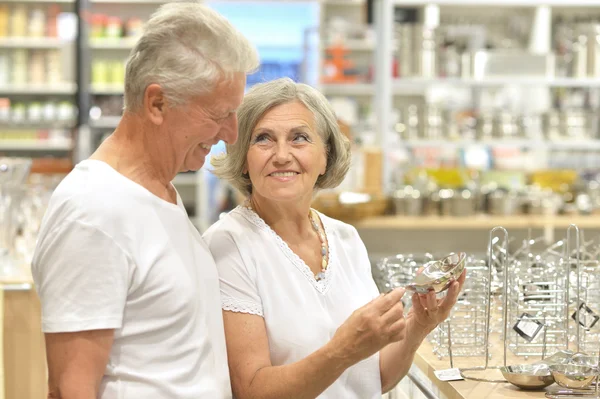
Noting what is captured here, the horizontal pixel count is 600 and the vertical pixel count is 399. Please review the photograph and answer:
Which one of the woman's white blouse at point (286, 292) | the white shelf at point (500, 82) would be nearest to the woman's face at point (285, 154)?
the woman's white blouse at point (286, 292)

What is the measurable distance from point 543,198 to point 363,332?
4.75 meters

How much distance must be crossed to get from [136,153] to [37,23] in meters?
7.56

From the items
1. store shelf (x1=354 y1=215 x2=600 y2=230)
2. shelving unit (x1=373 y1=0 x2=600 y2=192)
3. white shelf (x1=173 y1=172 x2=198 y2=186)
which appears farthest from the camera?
white shelf (x1=173 y1=172 x2=198 y2=186)

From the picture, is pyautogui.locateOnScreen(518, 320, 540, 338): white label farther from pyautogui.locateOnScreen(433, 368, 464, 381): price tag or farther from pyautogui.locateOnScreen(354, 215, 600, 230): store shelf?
pyautogui.locateOnScreen(354, 215, 600, 230): store shelf

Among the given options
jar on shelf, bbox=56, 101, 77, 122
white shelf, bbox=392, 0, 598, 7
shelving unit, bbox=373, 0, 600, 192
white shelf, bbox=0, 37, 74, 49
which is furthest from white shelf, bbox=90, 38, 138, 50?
white shelf, bbox=392, 0, 598, 7

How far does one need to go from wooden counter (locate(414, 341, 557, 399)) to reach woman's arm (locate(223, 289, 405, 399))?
27 centimetres

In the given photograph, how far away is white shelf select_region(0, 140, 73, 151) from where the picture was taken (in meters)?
8.70

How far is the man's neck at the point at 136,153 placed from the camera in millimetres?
1591

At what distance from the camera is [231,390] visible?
1.78 meters

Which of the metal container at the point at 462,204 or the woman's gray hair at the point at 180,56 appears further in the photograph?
the metal container at the point at 462,204

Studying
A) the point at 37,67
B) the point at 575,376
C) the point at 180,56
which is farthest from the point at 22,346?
the point at 37,67

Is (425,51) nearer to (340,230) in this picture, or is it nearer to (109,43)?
(109,43)

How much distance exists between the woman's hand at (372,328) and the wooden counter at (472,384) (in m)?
0.27

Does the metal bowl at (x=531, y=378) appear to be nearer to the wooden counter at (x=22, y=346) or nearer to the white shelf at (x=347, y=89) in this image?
the wooden counter at (x=22, y=346)
